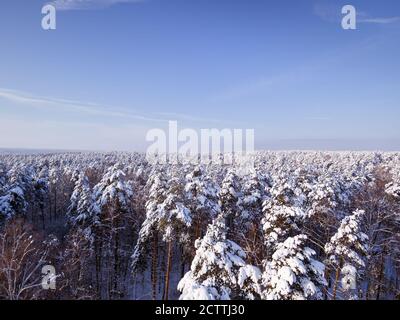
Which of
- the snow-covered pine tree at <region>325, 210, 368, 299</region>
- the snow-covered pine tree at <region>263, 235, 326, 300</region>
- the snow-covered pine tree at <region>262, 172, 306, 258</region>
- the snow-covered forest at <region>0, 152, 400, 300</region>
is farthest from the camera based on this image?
the snow-covered pine tree at <region>262, 172, 306, 258</region>

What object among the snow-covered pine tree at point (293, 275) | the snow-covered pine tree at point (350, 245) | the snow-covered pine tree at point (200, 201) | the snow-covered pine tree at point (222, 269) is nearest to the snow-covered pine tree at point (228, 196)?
the snow-covered pine tree at point (200, 201)

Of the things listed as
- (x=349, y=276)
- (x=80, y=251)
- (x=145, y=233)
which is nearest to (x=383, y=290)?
(x=349, y=276)

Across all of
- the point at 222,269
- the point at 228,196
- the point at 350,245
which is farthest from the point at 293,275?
the point at 228,196

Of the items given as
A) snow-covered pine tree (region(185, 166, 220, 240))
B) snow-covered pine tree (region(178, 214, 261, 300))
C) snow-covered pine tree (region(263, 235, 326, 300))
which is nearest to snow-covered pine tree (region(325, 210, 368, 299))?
snow-covered pine tree (region(263, 235, 326, 300))

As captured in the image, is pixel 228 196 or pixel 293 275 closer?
pixel 293 275

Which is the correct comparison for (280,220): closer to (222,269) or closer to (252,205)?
(222,269)

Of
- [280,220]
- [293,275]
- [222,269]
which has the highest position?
[280,220]

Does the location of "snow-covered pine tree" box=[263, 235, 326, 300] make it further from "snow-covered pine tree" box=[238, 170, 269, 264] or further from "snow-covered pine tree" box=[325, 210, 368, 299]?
"snow-covered pine tree" box=[238, 170, 269, 264]

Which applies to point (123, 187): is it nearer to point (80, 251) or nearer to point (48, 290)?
point (80, 251)
